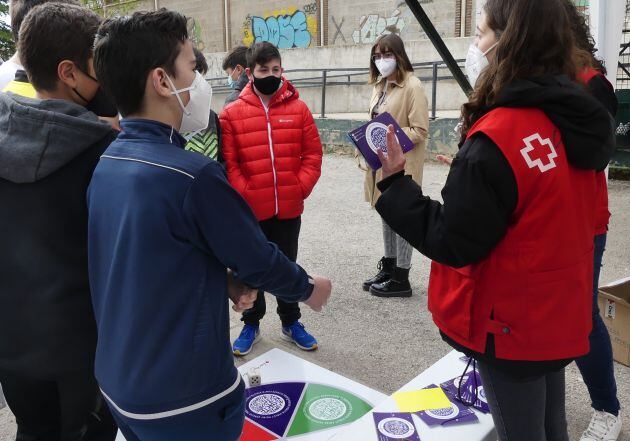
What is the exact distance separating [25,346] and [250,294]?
0.70 m

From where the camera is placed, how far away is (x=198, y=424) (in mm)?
1502

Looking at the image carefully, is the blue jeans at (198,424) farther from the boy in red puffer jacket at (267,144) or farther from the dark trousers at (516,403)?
the boy in red puffer jacket at (267,144)

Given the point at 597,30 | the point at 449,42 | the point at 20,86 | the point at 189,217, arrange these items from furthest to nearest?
the point at 449,42
the point at 597,30
the point at 20,86
the point at 189,217

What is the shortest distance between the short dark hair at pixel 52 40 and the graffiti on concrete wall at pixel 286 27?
19.7 m

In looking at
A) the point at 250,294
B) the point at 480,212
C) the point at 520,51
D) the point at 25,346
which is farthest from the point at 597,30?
the point at 25,346

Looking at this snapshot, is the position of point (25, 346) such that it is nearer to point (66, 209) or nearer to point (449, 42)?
point (66, 209)

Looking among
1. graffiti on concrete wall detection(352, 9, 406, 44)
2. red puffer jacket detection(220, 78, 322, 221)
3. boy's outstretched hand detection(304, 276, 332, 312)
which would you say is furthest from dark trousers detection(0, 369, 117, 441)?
graffiti on concrete wall detection(352, 9, 406, 44)

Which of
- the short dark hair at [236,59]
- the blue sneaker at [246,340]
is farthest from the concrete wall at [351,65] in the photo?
the blue sneaker at [246,340]

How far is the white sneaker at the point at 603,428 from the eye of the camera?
8.14 ft

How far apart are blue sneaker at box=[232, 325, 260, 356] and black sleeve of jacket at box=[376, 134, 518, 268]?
2165mm

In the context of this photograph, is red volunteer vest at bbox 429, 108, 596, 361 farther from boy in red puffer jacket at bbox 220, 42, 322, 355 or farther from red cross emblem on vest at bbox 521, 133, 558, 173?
boy in red puffer jacket at bbox 220, 42, 322, 355

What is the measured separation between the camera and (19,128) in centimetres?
162

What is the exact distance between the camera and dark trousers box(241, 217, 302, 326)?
3.49 m

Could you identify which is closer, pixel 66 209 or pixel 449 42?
pixel 66 209
